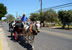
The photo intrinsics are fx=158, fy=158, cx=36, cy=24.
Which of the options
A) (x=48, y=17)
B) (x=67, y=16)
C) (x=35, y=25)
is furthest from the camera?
(x=48, y=17)

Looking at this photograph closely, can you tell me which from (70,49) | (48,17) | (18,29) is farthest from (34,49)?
(48,17)

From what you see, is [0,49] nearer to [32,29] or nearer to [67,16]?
[32,29]

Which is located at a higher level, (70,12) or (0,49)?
(70,12)

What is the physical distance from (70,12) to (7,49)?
34517 millimetres

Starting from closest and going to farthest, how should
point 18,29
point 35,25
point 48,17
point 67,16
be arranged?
point 35,25 < point 18,29 < point 67,16 < point 48,17

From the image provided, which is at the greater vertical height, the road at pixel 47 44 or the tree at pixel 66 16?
the tree at pixel 66 16

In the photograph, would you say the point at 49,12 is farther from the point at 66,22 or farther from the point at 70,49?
the point at 70,49

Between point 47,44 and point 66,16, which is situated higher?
point 66,16

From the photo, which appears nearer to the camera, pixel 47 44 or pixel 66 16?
pixel 47 44

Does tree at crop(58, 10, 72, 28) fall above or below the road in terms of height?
above

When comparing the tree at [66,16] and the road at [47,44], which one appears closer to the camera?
the road at [47,44]

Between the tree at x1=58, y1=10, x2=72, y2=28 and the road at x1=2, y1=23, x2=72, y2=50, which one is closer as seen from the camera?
the road at x1=2, y1=23, x2=72, y2=50

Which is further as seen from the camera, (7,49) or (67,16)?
(67,16)

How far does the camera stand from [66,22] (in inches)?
1678
